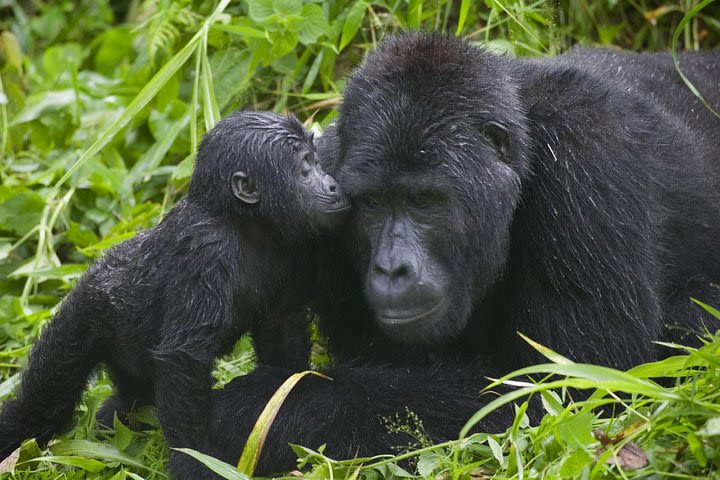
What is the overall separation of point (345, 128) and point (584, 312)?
3.91 ft

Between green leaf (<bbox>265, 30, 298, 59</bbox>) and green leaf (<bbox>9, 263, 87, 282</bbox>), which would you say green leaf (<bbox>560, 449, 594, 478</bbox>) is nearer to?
green leaf (<bbox>265, 30, 298, 59</bbox>)

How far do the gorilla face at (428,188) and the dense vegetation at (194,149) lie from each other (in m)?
0.46

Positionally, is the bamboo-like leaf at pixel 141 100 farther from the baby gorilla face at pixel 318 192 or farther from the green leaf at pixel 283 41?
the baby gorilla face at pixel 318 192

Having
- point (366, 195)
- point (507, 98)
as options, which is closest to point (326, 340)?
point (366, 195)

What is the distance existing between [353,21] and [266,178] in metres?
2.31

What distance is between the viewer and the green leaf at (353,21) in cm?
608

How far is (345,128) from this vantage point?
4293 mm

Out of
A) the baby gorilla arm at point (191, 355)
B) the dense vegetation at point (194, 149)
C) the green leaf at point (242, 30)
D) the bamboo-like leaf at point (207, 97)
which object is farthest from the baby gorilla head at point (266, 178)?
the green leaf at point (242, 30)

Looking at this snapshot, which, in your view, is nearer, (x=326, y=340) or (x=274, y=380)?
(x=274, y=380)

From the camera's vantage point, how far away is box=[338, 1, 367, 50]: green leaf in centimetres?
608

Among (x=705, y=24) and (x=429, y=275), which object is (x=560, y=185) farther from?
(x=705, y=24)

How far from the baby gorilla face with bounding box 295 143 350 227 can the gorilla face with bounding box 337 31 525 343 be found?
8 centimetres

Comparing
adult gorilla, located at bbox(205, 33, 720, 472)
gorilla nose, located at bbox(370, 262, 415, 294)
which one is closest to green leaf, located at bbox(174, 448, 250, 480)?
adult gorilla, located at bbox(205, 33, 720, 472)

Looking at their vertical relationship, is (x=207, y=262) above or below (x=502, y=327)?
above
